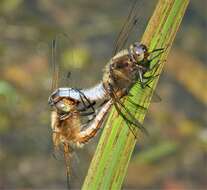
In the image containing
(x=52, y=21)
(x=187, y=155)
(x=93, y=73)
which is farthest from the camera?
(x=52, y=21)

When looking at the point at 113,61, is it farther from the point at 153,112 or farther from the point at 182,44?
the point at 182,44

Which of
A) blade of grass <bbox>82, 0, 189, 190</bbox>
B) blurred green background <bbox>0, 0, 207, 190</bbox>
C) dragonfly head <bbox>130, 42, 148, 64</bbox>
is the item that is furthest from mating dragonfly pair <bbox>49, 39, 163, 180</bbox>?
blurred green background <bbox>0, 0, 207, 190</bbox>

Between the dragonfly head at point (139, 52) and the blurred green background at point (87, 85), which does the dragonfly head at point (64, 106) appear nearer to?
the dragonfly head at point (139, 52)

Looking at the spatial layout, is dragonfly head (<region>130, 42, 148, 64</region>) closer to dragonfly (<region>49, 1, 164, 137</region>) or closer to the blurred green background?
dragonfly (<region>49, 1, 164, 137</region>)

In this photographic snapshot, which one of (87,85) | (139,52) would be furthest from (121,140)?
(87,85)

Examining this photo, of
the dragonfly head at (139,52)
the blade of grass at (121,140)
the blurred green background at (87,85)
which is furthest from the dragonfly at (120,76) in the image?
the blurred green background at (87,85)

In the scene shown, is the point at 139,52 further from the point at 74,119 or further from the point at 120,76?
the point at 74,119

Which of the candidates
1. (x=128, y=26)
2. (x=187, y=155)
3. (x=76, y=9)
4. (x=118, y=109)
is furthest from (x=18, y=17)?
(x=118, y=109)
